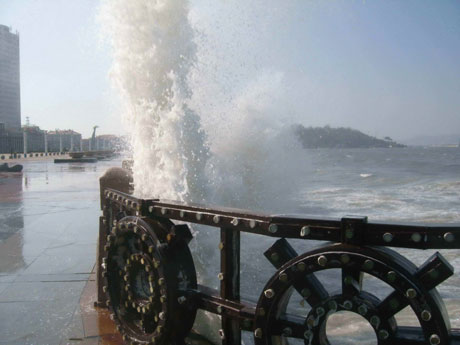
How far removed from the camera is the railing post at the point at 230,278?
2289 millimetres

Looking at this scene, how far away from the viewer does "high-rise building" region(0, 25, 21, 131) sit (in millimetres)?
108312

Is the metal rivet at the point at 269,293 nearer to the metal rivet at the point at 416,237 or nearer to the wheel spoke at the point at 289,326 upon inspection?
the wheel spoke at the point at 289,326

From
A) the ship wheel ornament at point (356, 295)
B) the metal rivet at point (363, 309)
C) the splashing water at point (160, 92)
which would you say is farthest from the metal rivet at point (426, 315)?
the splashing water at point (160, 92)

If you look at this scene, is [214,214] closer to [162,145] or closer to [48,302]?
[48,302]

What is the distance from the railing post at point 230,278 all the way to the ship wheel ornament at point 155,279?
0.27 meters

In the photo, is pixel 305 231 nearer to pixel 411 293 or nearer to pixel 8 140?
pixel 411 293

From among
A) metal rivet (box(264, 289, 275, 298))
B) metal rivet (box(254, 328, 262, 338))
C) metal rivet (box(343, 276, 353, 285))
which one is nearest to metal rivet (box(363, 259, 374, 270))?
metal rivet (box(343, 276, 353, 285))

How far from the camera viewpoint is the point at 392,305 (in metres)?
1.71

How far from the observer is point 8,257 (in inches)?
236

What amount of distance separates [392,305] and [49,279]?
425 cm

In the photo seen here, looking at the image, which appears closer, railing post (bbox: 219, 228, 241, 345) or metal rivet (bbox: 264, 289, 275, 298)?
metal rivet (bbox: 264, 289, 275, 298)

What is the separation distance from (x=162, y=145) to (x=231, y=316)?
4573mm

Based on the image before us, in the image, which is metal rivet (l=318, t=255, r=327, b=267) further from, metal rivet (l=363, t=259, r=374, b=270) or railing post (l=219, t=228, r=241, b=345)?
railing post (l=219, t=228, r=241, b=345)

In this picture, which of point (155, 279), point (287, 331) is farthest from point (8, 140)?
point (287, 331)
